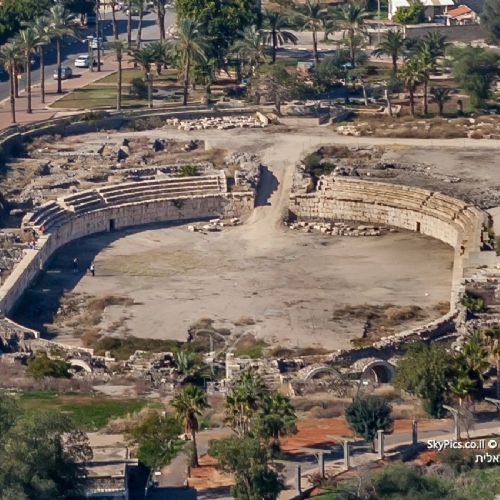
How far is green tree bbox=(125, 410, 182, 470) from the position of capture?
161 ft

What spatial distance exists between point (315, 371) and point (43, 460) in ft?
59.8

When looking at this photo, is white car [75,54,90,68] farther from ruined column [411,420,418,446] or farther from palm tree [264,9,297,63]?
ruined column [411,420,418,446]

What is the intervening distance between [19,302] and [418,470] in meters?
27.9

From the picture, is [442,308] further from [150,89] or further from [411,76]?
[150,89]

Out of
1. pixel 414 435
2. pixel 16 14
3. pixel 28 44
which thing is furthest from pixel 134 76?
pixel 414 435

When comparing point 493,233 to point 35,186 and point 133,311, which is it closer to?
point 133,311

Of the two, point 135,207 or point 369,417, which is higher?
point 369,417

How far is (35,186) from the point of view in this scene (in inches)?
3469

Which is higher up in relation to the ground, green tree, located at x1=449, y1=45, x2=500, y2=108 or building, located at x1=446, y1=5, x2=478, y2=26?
building, located at x1=446, y1=5, x2=478, y2=26

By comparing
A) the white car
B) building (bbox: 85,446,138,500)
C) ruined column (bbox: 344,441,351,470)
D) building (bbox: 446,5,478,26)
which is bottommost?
ruined column (bbox: 344,441,351,470)

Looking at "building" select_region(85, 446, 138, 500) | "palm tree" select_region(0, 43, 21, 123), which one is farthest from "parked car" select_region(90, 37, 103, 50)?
"building" select_region(85, 446, 138, 500)

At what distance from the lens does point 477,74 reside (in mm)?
108625

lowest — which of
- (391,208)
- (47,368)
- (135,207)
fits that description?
(47,368)

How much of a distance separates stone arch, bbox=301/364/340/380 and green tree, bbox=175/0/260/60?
55176mm
